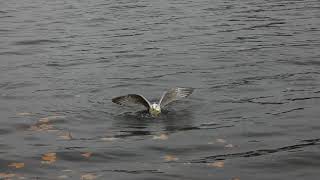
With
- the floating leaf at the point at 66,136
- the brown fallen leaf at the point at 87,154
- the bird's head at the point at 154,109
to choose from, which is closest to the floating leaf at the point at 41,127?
the floating leaf at the point at 66,136

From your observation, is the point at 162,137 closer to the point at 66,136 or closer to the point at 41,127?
the point at 66,136

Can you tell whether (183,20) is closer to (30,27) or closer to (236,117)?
(30,27)

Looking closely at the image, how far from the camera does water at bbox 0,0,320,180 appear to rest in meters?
8.27

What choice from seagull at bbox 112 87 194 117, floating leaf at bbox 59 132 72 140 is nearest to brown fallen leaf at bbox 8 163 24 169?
floating leaf at bbox 59 132 72 140

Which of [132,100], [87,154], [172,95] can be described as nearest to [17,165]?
[87,154]

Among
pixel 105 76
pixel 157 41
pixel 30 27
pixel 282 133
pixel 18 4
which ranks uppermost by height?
pixel 18 4

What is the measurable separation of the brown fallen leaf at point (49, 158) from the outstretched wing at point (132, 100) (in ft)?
5.72

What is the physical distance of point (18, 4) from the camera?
2494 cm

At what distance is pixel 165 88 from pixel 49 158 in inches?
158

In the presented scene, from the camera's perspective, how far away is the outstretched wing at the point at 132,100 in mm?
9781

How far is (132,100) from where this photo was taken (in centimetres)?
991

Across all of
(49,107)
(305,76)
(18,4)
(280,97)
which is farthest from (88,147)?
(18,4)

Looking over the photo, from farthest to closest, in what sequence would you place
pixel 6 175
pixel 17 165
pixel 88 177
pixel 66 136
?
pixel 66 136 < pixel 17 165 < pixel 6 175 < pixel 88 177

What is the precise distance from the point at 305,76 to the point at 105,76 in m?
4.06
